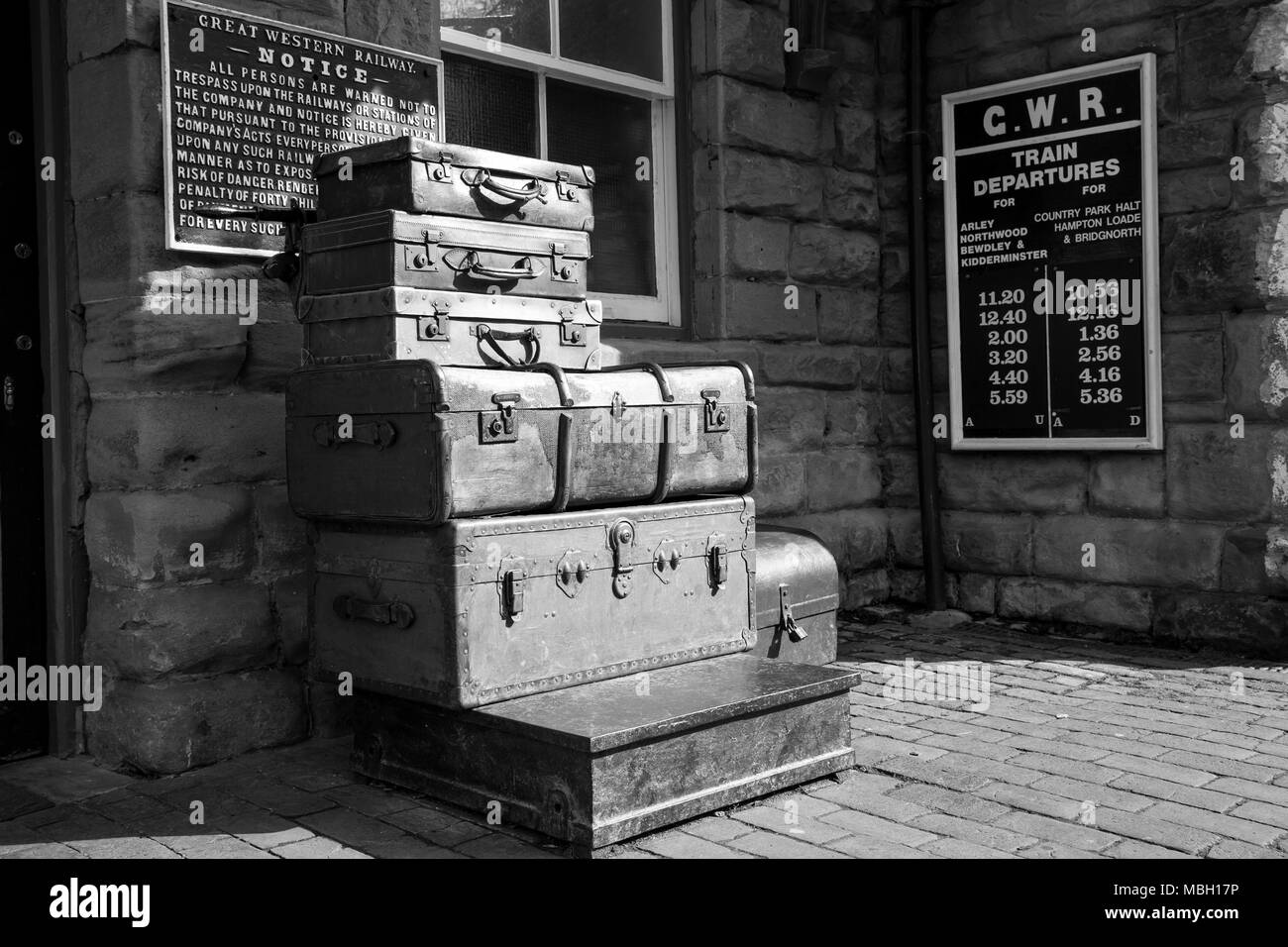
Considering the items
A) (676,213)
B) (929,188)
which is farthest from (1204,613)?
(676,213)

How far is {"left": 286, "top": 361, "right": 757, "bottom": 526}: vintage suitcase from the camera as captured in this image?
3404 millimetres

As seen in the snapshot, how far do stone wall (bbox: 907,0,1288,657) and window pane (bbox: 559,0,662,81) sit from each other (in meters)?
1.80

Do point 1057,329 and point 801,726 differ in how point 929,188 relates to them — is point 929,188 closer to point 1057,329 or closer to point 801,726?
point 1057,329

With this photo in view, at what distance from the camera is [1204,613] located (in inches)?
222

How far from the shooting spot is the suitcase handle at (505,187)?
3932 mm

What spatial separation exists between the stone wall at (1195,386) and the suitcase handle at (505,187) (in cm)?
326

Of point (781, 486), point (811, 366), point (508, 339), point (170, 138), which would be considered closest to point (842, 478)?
point (781, 486)

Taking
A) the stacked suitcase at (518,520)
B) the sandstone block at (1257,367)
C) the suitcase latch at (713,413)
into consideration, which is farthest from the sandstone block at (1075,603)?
the suitcase latch at (713,413)

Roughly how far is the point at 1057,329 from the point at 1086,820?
3.30m

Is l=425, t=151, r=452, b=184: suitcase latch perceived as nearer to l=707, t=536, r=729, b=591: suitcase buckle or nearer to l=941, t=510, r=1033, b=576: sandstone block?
l=707, t=536, r=729, b=591: suitcase buckle

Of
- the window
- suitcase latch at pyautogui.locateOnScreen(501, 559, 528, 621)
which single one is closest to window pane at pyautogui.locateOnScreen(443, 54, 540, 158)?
the window

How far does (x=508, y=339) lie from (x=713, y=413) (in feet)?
2.38

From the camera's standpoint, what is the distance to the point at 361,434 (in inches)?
141

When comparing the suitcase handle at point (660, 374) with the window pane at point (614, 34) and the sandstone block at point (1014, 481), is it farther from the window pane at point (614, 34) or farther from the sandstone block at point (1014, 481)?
the sandstone block at point (1014, 481)
